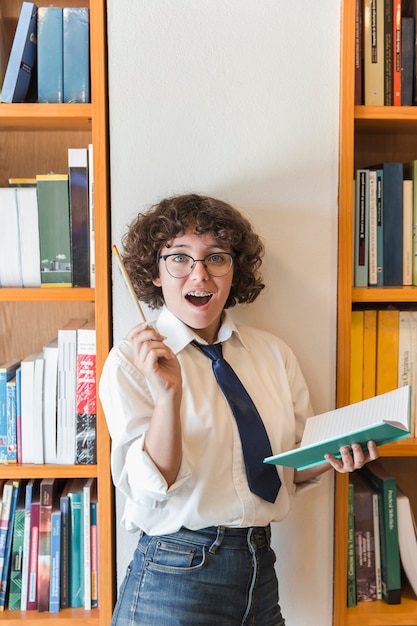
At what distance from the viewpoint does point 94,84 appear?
4.28 ft

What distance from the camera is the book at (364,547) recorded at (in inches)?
57.7

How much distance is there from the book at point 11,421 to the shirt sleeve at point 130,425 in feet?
1.01

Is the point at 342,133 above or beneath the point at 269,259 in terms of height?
above

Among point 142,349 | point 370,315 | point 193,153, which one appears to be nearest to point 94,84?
point 193,153

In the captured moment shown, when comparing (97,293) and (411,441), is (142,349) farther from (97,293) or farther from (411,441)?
(411,441)

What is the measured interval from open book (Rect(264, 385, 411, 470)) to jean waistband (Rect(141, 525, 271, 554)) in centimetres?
19

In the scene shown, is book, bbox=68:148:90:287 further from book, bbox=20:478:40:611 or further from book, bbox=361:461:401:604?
book, bbox=361:461:401:604

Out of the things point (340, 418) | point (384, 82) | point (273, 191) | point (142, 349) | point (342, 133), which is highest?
point (384, 82)

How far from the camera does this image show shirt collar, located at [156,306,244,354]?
1227 millimetres

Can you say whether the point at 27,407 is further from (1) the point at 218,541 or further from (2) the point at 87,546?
(1) the point at 218,541

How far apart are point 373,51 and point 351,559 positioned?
3.84 ft

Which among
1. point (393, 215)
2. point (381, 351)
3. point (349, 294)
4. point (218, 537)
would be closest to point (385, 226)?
point (393, 215)

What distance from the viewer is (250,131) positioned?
1.35m

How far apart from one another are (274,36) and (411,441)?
0.96 metres
